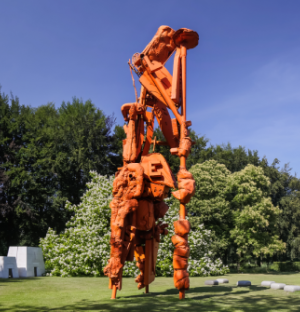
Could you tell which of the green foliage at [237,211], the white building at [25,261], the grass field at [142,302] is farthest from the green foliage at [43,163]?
the grass field at [142,302]

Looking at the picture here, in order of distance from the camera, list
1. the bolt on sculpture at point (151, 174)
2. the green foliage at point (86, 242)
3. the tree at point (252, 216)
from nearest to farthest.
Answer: the bolt on sculpture at point (151, 174), the green foliage at point (86, 242), the tree at point (252, 216)

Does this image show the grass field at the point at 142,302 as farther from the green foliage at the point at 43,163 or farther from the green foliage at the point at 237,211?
the green foliage at the point at 43,163

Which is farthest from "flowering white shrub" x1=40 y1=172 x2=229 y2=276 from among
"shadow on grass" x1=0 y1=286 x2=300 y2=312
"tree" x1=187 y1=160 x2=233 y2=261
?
"shadow on grass" x1=0 y1=286 x2=300 y2=312

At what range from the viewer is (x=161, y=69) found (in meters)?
10.0

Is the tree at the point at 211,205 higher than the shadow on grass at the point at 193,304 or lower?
higher

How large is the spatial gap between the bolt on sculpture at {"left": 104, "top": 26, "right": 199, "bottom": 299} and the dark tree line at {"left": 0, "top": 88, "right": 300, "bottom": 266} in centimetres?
1289

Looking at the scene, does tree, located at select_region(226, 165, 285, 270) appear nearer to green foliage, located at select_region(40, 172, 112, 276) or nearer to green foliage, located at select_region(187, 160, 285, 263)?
green foliage, located at select_region(187, 160, 285, 263)

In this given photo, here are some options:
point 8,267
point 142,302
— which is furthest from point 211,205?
point 142,302

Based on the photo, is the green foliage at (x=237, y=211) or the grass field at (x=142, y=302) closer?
the grass field at (x=142, y=302)

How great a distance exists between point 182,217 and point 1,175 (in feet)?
52.0

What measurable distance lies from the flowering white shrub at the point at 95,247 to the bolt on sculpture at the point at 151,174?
685 cm

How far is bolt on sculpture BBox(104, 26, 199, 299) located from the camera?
8.33m

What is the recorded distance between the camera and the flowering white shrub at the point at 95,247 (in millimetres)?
16094

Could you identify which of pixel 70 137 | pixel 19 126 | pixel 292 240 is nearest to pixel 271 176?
pixel 292 240
